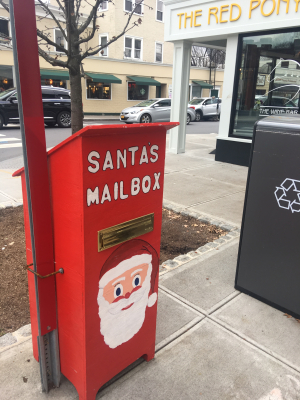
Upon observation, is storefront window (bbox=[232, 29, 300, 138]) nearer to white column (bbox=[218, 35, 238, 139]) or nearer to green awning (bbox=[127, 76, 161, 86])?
white column (bbox=[218, 35, 238, 139])

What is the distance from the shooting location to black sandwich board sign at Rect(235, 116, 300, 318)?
2549 mm

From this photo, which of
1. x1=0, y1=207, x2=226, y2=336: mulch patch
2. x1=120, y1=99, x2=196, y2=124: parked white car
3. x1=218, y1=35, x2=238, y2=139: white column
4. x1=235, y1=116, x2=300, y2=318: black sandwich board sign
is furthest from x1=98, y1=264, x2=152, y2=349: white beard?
x1=120, y1=99, x2=196, y2=124: parked white car

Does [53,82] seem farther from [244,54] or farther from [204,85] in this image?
[244,54]

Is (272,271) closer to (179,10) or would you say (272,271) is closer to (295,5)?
(295,5)

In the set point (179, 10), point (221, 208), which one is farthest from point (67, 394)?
point (179, 10)

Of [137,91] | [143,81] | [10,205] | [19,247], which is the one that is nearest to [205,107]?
[143,81]

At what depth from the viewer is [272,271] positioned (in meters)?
2.84

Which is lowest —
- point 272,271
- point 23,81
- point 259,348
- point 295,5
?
point 259,348

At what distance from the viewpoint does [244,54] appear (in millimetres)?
7941

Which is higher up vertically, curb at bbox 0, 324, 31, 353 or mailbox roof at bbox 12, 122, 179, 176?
mailbox roof at bbox 12, 122, 179, 176

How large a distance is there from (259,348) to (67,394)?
1414 mm

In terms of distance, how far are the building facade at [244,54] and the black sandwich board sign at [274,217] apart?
5476 millimetres

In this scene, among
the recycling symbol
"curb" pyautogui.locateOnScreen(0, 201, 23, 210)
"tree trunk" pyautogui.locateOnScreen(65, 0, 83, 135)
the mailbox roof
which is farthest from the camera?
"curb" pyautogui.locateOnScreen(0, 201, 23, 210)

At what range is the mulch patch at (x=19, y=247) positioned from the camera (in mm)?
2842
